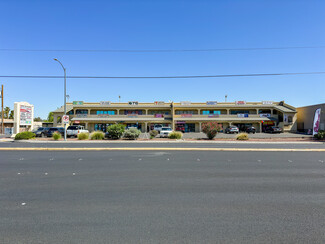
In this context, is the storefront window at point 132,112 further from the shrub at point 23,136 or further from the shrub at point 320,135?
the shrub at point 320,135

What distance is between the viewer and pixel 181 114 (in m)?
47.0

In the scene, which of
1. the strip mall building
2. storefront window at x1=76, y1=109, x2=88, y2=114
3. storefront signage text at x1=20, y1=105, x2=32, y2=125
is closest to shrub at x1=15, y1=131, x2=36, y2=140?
storefront signage text at x1=20, y1=105, x2=32, y2=125
